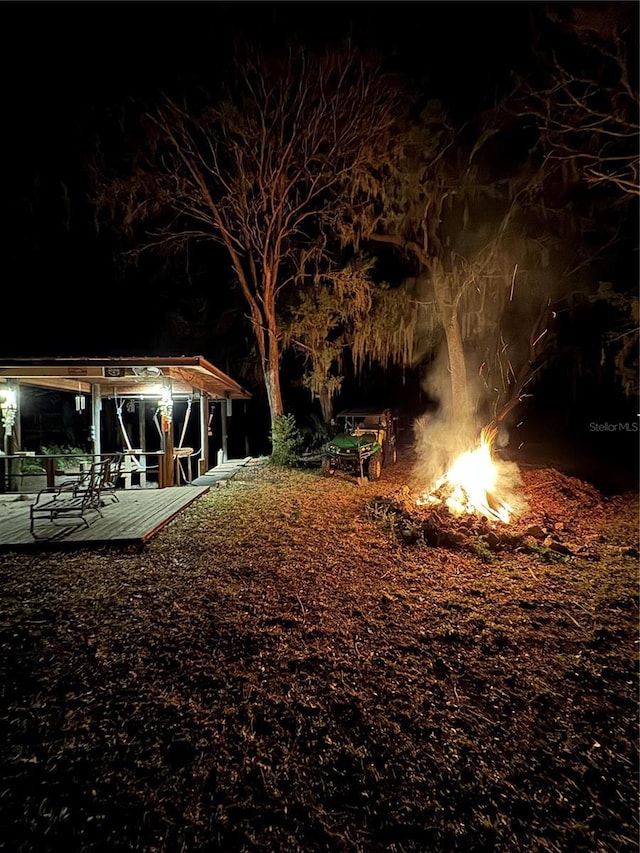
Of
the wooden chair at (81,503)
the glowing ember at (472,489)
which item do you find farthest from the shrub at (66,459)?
the glowing ember at (472,489)

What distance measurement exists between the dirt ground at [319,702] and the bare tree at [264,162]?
11478 mm

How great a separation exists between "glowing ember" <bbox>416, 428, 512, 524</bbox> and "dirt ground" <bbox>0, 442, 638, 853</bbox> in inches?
53.7

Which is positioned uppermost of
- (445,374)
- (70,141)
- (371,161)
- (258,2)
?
(258,2)

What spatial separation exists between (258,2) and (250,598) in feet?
48.2

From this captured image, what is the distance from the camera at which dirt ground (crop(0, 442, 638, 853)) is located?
183cm

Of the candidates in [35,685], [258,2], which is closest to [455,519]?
[35,685]

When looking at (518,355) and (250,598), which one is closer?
(250,598)

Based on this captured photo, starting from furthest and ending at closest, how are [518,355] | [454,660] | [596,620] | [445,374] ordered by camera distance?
1. [445,374]
2. [518,355]
3. [596,620]
4. [454,660]

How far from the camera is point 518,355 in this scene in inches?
631

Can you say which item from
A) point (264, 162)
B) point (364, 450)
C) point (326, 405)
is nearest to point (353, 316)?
point (264, 162)

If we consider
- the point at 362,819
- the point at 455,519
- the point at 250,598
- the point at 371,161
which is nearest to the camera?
the point at 362,819

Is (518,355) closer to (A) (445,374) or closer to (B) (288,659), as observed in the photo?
(A) (445,374)

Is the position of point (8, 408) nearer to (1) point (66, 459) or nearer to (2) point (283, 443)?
(1) point (66, 459)

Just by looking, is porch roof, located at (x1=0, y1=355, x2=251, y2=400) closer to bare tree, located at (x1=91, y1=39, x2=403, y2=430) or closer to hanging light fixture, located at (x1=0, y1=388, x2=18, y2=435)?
hanging light fixture, located at (x1=0, y1=388, x2=18, y2=435)
